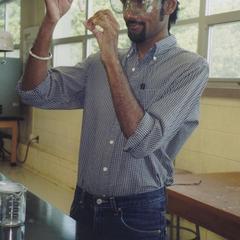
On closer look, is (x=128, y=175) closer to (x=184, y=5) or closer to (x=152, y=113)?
(x=152, y=113)

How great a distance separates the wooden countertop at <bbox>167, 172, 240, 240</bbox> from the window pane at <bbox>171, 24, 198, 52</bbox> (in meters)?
1.27

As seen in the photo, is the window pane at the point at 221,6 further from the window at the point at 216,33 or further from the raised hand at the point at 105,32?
the raised hand at the point at 105,32

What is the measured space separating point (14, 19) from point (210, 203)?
516 cm

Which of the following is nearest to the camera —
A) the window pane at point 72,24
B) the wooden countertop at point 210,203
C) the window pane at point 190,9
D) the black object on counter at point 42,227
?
the black object on counter at point 42,227

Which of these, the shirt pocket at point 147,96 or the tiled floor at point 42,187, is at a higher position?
the shirt pocket at point 147,96

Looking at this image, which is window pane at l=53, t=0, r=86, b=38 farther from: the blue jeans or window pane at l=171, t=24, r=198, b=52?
the blue jeans

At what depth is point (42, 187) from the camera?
4570mm

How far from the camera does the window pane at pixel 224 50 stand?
284cm

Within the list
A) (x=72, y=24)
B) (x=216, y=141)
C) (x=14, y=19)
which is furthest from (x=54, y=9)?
(x=14, y=19)

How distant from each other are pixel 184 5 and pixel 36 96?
2133mm

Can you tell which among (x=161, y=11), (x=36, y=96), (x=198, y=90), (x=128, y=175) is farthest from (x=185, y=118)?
(x=36, y=96)

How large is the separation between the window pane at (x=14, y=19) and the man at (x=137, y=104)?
4859 mm

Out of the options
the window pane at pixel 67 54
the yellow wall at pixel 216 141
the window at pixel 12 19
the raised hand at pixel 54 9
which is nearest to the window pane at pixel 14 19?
the window at pixel 12 19

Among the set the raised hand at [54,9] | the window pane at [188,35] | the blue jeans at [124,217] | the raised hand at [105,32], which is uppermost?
the window pane at [188,35]
